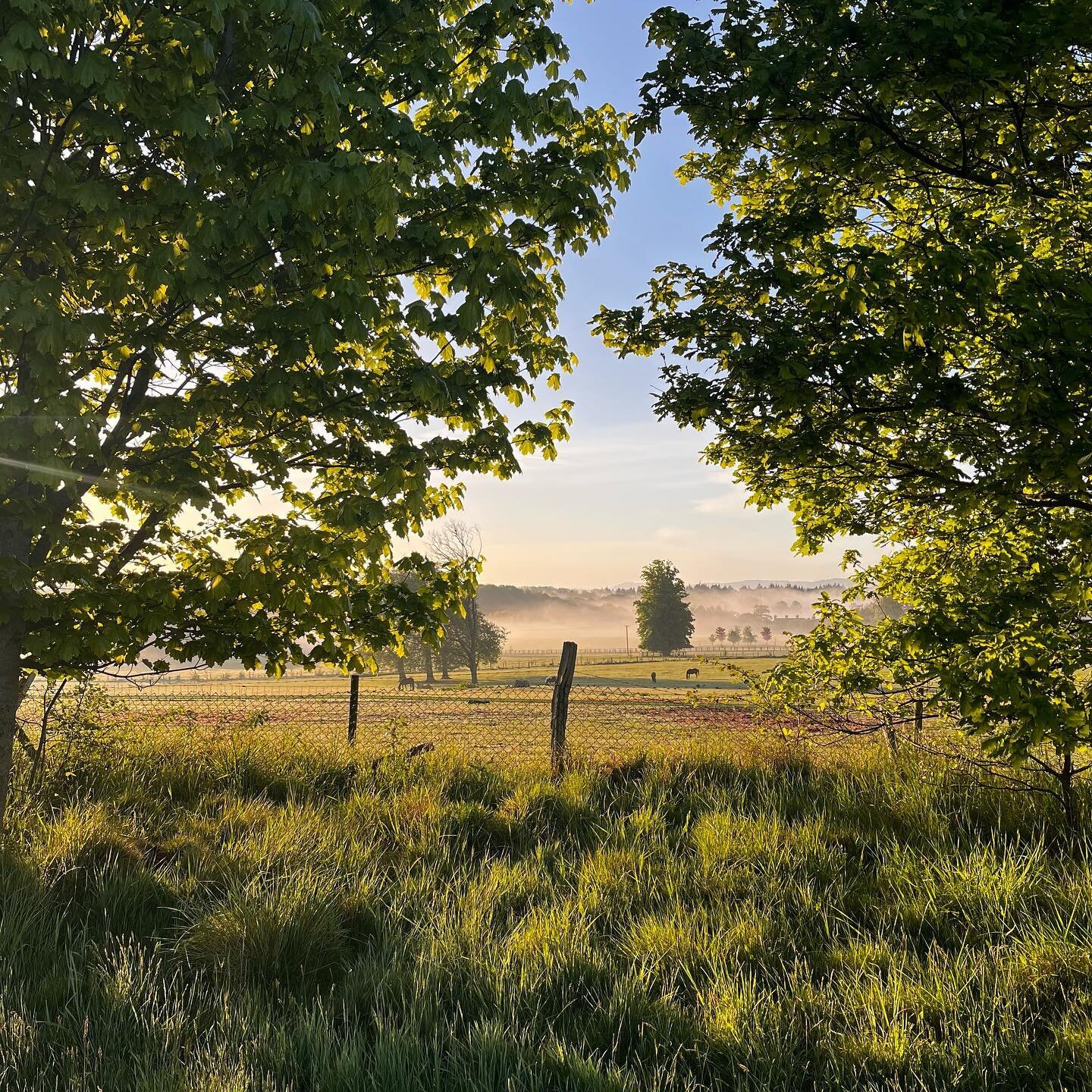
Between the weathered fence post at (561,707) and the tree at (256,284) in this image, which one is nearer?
the tree at (256,284)

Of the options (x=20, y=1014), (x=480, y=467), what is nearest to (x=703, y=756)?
(x=480, y=467)

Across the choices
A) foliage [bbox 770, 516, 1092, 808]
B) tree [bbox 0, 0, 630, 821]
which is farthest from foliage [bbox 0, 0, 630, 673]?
foliage [bbox 770, 516, 1092, 808]

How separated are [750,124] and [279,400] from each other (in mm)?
3684

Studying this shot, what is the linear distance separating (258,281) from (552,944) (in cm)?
423

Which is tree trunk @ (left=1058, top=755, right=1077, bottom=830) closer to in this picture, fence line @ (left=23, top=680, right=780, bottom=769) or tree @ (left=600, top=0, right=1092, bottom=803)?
tree @ (left=600, top=0, right=1092, bottom=803)

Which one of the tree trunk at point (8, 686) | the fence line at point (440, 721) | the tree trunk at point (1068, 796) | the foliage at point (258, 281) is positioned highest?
the foliage at point (258, 281)

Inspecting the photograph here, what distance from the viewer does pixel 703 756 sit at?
28.1ft

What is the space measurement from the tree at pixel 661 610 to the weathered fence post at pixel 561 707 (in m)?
75.9

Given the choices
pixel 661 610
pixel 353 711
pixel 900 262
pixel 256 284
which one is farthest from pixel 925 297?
pixel 661 610

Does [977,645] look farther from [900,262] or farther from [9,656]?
[9,656]

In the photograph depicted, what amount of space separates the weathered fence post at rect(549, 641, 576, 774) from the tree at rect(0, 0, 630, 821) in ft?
12.5

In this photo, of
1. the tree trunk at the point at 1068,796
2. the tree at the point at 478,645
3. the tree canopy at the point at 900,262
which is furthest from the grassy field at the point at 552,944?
the tree at the point at 478,645

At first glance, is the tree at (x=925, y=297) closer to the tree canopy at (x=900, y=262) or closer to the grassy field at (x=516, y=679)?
the tree canopy at (x=900, y=262)

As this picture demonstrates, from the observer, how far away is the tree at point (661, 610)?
280 feet
